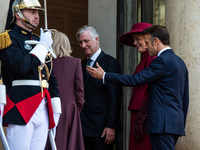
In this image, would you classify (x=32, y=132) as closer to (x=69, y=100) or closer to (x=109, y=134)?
(x=69, y=100)

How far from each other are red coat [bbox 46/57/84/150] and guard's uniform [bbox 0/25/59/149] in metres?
0.89

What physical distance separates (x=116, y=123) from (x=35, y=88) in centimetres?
160

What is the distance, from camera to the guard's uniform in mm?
3496

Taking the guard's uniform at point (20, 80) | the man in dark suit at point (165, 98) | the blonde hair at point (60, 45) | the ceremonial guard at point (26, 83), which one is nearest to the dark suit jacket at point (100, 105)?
the blonde hair at point (60, 45)

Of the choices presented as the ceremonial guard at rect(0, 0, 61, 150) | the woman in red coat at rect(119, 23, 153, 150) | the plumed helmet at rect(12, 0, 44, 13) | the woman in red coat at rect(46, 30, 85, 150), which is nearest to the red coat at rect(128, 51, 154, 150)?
the woman in red coat at rect(119, 23, 153, 150)

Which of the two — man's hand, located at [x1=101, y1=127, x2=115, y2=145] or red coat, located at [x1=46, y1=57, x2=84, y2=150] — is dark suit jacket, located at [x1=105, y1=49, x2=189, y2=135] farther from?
man's hand, located at [x1=101, y1=127, x2=115, y2=145]

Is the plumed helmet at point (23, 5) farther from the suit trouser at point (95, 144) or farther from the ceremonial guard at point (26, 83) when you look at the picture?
the suit trouser at point (95, 144)

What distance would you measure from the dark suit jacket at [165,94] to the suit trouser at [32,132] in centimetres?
92

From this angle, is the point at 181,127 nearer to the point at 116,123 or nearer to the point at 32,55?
the point at 116,123

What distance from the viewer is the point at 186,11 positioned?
5.21 m

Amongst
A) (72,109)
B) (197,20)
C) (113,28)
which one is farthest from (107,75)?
(113,28)

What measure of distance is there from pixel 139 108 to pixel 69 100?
69 centimetres

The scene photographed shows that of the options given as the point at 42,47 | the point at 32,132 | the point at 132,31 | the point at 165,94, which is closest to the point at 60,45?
the point at 132,31

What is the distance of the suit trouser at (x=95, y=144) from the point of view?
499cm
